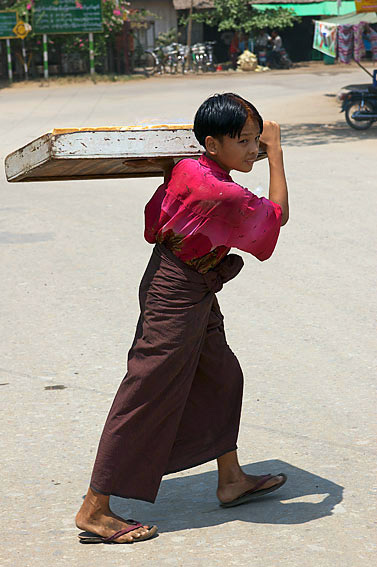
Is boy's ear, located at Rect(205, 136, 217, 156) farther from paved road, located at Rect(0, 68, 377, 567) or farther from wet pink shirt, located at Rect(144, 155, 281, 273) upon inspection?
paved road, located at Rect(0, 68, 377, 567)

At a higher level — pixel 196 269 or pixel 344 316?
pixel 196 269

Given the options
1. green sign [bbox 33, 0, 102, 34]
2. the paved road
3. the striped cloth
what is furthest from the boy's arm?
green sign [bbox 33, 0, 102, 34]

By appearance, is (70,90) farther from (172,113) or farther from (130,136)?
(130,136)

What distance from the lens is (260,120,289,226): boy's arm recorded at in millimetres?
2949

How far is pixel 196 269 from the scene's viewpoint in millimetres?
2947

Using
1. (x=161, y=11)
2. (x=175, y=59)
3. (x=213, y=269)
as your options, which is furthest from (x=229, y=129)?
(x=161, y=11)

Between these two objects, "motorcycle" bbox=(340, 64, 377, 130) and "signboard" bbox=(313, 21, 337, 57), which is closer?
"motorcycle" bbox=(340, 64, 377, 130)

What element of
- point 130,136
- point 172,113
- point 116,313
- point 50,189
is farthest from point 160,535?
point 172,113

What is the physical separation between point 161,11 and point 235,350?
3455 centimetres

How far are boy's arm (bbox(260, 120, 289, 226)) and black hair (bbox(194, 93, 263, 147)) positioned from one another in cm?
11

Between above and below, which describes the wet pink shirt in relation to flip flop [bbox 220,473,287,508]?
above

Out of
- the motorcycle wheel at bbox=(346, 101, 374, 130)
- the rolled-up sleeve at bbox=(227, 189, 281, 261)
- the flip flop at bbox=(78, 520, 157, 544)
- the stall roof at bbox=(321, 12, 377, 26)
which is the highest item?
the rolled-up sleeve at bbox=(227, 189, 281, 261)

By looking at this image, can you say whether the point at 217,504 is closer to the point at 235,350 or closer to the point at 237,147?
the point at 237,147

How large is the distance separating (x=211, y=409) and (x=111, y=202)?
6.57 metres
